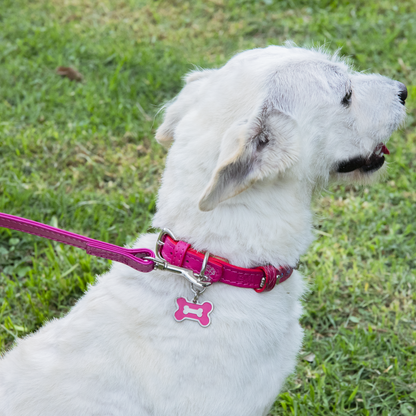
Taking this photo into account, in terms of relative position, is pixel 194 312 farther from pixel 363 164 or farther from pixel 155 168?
pixel 155 168

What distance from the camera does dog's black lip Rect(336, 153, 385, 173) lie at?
2646 mm

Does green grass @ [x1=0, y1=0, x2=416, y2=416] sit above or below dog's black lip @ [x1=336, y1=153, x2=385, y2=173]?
below

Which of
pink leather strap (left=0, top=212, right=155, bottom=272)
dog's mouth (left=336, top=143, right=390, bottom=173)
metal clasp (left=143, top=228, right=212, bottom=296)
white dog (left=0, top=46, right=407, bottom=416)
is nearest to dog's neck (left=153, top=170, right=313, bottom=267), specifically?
white dog (left=0, top=46, right=407, bottom=416)

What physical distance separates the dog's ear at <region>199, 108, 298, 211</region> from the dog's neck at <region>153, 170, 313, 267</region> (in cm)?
16

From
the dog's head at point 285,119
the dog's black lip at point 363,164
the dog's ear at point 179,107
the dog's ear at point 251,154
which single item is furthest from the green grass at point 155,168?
the dog's ear at point 179,107

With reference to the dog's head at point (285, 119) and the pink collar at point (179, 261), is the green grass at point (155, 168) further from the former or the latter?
the pink collar at point (179, 261)

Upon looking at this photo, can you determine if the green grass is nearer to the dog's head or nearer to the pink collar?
the dog's head

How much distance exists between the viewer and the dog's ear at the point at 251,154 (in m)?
2.00

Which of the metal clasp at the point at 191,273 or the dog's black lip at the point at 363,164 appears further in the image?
the dog's black lip at the point at 363,164

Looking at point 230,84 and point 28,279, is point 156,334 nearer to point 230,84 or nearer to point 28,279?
point 230,84

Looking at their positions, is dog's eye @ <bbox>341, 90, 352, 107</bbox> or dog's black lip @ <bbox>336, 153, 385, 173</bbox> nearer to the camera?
dog's eye @ <bbox>341, 90, 352, 107</bbox>

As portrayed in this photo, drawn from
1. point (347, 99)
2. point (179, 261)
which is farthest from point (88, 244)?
point (347, 99)

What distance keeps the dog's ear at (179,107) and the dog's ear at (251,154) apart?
54 centimetres

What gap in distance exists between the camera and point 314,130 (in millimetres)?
2490
